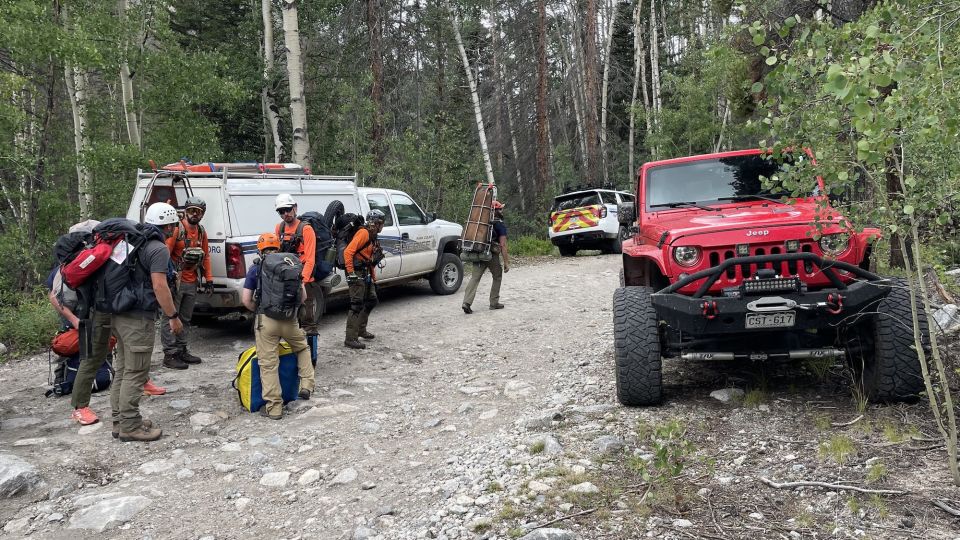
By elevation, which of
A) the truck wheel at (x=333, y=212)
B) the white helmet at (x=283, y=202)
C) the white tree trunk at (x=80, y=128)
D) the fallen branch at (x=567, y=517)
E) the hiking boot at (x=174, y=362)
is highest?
the white tree trunk at (x=80, y=128)

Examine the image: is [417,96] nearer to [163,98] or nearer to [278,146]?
[278,146]

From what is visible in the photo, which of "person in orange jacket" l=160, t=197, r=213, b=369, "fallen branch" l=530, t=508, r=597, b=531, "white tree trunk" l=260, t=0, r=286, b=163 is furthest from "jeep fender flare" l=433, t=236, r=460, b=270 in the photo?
"fallen branch" l=530, t=508, r=597, b=531

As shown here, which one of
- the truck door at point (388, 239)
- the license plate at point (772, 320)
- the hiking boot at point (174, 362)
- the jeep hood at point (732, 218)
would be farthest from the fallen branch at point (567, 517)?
the truck door at point (388, 239)

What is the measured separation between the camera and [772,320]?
4.11m

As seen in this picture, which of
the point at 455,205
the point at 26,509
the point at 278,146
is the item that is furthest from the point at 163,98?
the point at 26,509

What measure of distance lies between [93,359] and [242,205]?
298 cm

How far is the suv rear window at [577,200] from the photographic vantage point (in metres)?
15.9

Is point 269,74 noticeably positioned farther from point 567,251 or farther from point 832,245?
point 832,245

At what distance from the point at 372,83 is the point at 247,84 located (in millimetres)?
3153

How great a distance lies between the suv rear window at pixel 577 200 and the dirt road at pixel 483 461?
9.55 m

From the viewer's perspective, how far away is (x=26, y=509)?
12.7 ft

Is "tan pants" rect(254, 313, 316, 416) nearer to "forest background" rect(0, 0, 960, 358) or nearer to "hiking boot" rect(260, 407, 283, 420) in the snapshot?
"hiking boot" rect(260, 407, 283, 420)

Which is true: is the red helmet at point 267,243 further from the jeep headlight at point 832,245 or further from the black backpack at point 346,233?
the jeep headlight at point 832,245

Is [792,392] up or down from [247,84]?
down
